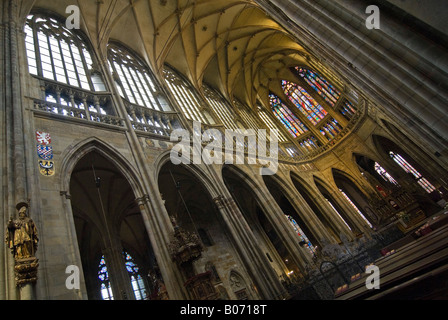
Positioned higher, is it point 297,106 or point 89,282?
point 297,106

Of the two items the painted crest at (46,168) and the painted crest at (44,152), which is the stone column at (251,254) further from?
the painted crest at (44,152)

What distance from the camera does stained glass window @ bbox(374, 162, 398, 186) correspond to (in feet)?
66.5

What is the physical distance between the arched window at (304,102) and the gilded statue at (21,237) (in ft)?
77.9

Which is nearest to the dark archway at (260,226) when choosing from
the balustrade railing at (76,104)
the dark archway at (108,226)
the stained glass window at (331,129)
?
the dark archway at (108,226)

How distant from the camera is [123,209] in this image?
13688mm

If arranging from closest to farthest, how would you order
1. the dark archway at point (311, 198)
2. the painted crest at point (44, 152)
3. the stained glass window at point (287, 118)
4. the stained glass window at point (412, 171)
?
1. the painted crest at point (44, 152)
2. the stained glass window at point (412, 171)
3. the dark archway at point (311, 198)
4. the stained glass window at point (287, 118)

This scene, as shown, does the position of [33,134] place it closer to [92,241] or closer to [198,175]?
[198,175]

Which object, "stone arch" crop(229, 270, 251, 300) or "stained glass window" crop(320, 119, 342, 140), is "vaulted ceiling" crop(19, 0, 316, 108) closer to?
"stained glass window" crop(320, 119, 342, 140)

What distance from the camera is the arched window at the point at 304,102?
2498 cm

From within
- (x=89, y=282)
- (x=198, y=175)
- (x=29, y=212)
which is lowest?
(x=29, y=212)

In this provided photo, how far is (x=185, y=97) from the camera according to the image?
1864 cm
